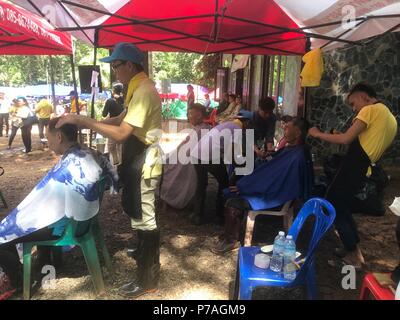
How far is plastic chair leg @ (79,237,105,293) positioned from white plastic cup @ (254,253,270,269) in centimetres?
117

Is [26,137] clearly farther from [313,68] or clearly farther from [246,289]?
[246,289]

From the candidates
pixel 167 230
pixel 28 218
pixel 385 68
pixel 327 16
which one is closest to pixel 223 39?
pixel 327 16

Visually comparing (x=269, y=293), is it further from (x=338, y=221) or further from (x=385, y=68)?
(x=385, y=68)

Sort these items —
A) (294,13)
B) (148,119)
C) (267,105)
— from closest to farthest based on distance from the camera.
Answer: (148,119) → (294,13) → (267,105)

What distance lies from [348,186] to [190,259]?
1.56 m

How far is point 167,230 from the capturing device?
3910 millimetres

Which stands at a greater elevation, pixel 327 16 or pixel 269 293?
pixel 327 16

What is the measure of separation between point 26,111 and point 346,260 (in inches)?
359

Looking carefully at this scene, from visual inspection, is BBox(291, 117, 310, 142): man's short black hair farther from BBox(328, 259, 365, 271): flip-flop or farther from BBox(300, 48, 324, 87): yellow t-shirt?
BBox(328, 259, 365, 271): flip-flop

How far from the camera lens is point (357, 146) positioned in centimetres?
289

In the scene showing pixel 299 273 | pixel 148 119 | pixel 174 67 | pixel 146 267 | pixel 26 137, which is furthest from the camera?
pixel 174 67

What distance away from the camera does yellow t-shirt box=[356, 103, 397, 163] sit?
9.12 feet

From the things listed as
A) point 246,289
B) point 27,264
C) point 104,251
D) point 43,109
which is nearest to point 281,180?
point 246,289

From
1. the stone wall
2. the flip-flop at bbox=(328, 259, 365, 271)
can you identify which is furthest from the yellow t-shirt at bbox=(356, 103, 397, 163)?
the stone wall
